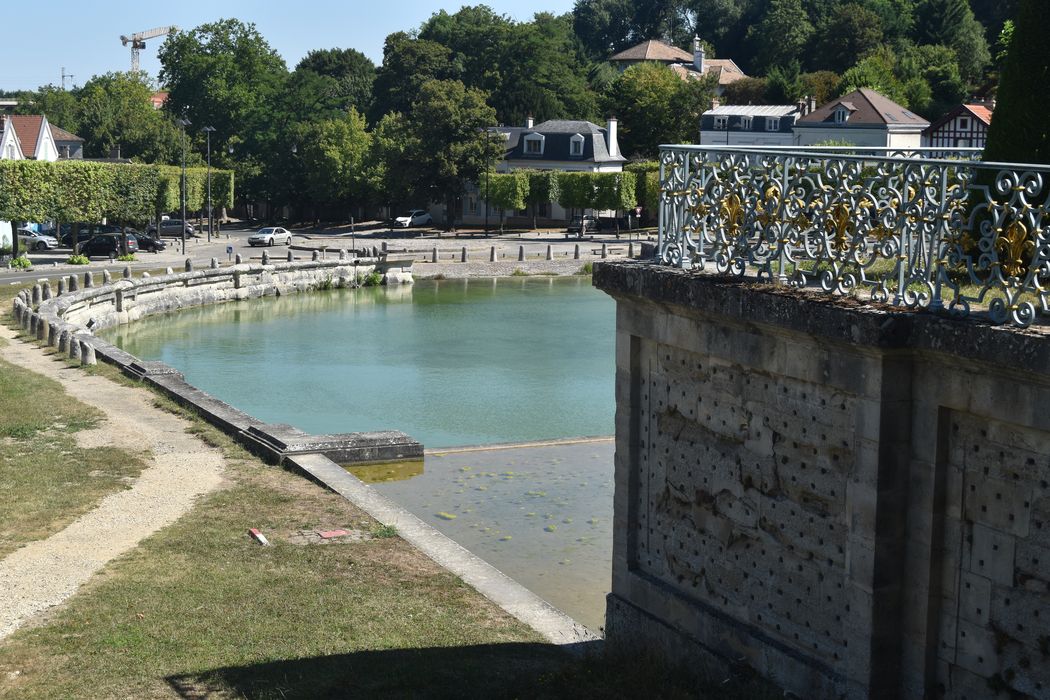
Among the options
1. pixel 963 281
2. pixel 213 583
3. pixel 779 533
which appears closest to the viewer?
pixel 963 281

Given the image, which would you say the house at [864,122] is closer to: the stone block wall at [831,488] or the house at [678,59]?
the house at [678,59]

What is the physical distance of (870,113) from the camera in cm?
6569

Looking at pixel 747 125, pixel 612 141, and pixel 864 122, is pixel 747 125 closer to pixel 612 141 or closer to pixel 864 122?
pixel 612 141

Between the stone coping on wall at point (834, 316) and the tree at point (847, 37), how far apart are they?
288ft

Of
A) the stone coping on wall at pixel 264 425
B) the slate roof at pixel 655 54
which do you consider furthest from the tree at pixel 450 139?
the slate roof at pixel 655 54

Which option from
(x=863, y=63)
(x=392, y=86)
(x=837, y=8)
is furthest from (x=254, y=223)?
(x=837, y=8)

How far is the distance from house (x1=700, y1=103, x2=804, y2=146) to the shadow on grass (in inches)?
2757

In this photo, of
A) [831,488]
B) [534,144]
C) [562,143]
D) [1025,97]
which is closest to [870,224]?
[1025,97]

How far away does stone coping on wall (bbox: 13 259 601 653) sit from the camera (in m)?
12.0

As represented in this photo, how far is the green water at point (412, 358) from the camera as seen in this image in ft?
78.3

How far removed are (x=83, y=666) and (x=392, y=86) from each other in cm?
8701

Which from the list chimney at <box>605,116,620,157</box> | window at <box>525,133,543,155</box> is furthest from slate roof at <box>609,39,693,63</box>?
window at <box>525,133,543,155</box>

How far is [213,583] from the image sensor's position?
1175 centimetres

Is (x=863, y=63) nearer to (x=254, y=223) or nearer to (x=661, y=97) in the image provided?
(x=661, y=97)
